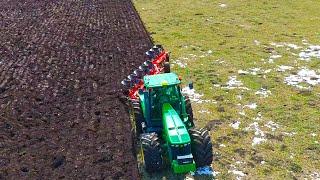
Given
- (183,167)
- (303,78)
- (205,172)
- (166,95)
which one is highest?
(166,95)

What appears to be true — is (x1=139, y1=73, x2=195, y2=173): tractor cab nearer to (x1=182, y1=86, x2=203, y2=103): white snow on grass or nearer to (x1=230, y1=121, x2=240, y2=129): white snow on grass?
(x1=230, y1=121, x2=240, y2=129): white snow on grass

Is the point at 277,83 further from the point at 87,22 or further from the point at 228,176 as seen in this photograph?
the point at 87,22

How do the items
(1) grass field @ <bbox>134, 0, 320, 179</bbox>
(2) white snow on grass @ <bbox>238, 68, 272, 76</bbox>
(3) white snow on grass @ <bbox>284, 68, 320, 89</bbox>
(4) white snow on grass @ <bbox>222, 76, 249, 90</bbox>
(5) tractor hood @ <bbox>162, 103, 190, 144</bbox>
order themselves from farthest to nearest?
(2) white snow on grass @ <bbox>238, 68, 272, 76</bbox> < (3) white snow on grass @ <bbox>284, 68, 320, 89</bbox> < (4) white snow on grass @ <bbox>222, 76, 249, 90</bbox> < (1) grass field @ <bbox>134, 0, 320, 179</bbox> < (5) tractor hood @ <bbox>162, 103, 190, 144</bbox>

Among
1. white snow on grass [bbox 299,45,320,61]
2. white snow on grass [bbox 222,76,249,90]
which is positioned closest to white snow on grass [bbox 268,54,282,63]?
white snow on grass [bbox 299,45,320,61]

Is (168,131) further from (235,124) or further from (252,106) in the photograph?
(252,106)

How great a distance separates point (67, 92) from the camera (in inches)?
666

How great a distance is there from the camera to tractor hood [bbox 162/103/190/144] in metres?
10.8

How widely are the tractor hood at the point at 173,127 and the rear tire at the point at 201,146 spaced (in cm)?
36

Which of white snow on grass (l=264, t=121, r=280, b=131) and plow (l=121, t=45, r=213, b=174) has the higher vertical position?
plow (l=121, t=45, r=213, b=174)

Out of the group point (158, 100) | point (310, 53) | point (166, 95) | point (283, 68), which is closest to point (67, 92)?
point (158, 100)

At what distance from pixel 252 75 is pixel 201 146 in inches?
322

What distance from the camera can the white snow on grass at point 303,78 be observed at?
57.7 ft

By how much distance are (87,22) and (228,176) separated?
685 inches

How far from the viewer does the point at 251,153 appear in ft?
42.3
